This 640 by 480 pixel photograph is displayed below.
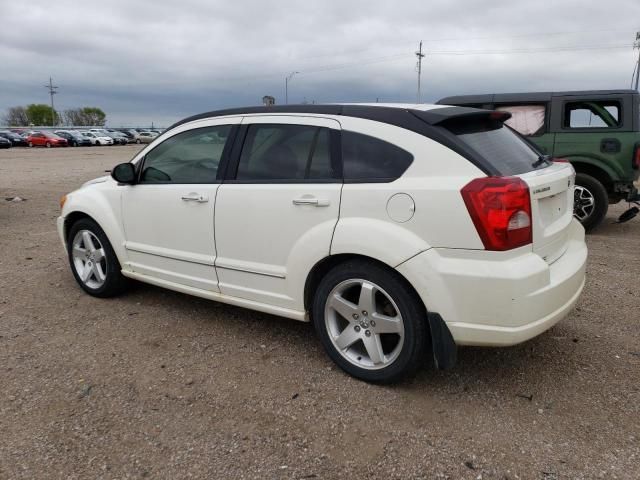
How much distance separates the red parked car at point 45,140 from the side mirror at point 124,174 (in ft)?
164

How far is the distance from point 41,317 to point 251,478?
9.20 feet

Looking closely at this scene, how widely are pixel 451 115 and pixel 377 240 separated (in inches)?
33.7

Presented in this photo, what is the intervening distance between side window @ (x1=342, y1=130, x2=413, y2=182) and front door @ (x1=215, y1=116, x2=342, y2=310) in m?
0.09

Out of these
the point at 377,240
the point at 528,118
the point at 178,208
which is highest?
the point at 528,118

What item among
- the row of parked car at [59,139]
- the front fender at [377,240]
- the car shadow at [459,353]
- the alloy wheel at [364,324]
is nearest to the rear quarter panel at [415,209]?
the front fender at [377,240]

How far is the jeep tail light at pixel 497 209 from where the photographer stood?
2693mm

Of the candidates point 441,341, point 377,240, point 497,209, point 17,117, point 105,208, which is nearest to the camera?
point 497,209

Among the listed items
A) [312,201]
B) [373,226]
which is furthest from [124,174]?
[373,226]

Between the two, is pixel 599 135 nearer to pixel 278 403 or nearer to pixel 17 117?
pixel 278 403

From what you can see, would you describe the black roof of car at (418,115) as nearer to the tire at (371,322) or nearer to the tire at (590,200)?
the tire at (371,322)

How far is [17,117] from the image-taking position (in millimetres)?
121250

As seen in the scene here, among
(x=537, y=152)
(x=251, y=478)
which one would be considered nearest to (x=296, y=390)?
(x=251, y=478)

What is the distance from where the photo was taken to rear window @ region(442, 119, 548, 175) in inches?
117

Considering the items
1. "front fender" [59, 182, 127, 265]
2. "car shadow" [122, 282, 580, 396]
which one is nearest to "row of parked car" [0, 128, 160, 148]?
"front fender" [59, 182, 127, 265]
